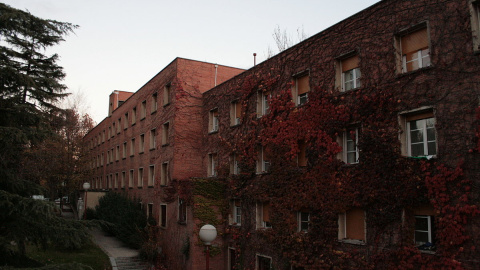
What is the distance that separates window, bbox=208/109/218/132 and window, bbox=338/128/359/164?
1001 cm

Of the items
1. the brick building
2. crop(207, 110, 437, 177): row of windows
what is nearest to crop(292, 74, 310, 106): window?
the brick building

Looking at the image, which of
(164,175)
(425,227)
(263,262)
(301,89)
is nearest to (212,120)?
(164,175)

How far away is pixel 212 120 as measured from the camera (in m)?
22.2

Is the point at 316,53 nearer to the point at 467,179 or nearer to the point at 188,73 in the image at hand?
the point at 467,179

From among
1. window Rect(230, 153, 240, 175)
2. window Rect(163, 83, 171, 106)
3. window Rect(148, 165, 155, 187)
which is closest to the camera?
window Rect(230, 153, 240, 175)

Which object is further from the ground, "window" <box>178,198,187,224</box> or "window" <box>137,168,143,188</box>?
"window" <box>137,168,143,188</box>

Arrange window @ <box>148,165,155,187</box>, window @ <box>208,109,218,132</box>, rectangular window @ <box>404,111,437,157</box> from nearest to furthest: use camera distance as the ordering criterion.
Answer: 1. rectangular window @ <box>404,111,437,157</box>
2. window @ <box>208,109,218,132</box>
3. window @ <box>148,165,155,187</box>

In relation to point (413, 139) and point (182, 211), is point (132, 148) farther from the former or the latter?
point (413, 139)

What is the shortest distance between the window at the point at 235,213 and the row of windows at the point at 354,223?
1.04 ft

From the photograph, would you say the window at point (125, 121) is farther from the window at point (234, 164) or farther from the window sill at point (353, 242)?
the window sill at point (353, 242)

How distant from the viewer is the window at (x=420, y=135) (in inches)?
411

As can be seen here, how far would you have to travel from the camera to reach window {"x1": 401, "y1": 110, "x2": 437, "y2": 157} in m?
10.4

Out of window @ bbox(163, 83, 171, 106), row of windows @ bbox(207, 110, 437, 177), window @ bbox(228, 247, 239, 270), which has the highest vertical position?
window @ bbox(163, 83, 171, 106)

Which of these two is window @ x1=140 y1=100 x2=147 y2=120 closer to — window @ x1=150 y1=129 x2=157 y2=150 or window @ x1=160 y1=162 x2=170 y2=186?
window @ x1=150 y1=129 x2=157 y2=150
